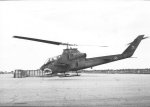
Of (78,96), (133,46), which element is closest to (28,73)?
(133,46)

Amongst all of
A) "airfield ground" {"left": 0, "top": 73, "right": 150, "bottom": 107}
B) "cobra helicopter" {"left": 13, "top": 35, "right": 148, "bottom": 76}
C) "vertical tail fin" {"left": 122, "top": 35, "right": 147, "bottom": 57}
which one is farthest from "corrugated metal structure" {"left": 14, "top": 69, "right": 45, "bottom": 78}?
"airfield ground" {"left": 0, "top": 73, "right": 150, "bottom": 107}

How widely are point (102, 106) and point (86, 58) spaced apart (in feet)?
86.4

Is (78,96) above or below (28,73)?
below

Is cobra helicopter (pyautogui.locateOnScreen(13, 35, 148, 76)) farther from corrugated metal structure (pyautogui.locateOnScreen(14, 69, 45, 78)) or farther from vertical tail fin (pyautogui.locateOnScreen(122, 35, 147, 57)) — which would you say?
corrugated metal structure (pyautogui.locateOnScreen(14, 69, 45, 78))

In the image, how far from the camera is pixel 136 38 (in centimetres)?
3941

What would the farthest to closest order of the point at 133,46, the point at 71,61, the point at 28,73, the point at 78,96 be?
the point at 28,73 < the point at 133,46 < the point at 71,61 < the point at 78,96

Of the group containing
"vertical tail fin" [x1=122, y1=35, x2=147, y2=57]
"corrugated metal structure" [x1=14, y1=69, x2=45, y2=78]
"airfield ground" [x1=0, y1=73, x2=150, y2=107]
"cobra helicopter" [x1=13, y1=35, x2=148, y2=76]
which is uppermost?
"vertical tail fin" [x1=122, y1=35, x2=147, y2=57]

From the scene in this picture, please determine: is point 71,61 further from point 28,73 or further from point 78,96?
point 78,96

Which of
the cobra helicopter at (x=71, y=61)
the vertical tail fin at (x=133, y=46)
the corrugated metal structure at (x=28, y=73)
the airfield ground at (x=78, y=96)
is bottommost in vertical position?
the airfield ground at (x=78, y=96)

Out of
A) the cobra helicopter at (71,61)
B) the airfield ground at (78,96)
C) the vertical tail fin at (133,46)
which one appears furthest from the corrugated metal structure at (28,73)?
the airfield ground at (78,96)

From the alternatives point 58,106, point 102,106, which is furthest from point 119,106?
point 58,106

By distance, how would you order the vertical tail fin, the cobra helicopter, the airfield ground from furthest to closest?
1. the vertical tail fin
2. the cobra helicopter
3. the airfield ground

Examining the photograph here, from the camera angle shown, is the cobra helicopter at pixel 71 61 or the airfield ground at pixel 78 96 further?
the cobra helicopter at pixel 71 61

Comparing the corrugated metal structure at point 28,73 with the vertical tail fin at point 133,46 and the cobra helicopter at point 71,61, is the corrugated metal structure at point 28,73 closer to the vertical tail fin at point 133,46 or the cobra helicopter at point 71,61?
the cobra helicopter at point 71,61
